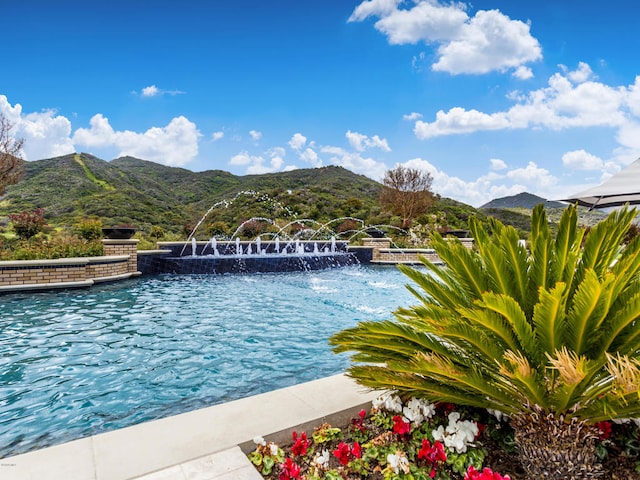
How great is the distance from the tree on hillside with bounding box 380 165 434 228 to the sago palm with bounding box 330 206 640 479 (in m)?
26.1

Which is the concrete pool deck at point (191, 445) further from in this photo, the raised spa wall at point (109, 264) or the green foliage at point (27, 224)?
the green foliage at point (27, 224)

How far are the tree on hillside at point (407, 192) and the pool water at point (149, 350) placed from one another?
18975 mm

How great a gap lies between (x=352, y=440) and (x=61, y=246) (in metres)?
12.1

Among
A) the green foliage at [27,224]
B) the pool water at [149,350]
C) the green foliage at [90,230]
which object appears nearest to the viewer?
the pool water at [149,350]

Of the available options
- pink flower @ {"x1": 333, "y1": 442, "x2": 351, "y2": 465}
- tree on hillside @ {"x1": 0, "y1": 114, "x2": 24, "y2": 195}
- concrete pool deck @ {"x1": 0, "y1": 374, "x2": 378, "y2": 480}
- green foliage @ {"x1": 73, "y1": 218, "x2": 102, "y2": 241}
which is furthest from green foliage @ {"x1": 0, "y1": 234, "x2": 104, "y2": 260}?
pink flower @ {"x1": 333, "y1": 442, "x2": 351, "y2": 465}

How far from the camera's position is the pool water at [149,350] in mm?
3752

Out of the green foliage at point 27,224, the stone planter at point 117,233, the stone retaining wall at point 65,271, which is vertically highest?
the green foliage at point 27,224

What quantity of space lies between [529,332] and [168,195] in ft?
141

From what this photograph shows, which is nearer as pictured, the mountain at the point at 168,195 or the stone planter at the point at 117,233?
the stone planter at the point at 117,233

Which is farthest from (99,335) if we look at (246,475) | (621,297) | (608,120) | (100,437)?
(608,120)

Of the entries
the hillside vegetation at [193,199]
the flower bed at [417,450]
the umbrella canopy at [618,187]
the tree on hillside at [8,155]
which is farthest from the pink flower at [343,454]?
the hillside vegetation at [193,199]

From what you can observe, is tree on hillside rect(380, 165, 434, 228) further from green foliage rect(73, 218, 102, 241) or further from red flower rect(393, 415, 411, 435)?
red flower rect(393, 415, 411, 435)

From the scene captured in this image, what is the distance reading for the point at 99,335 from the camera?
20.6 feet

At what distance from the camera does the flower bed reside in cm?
230
